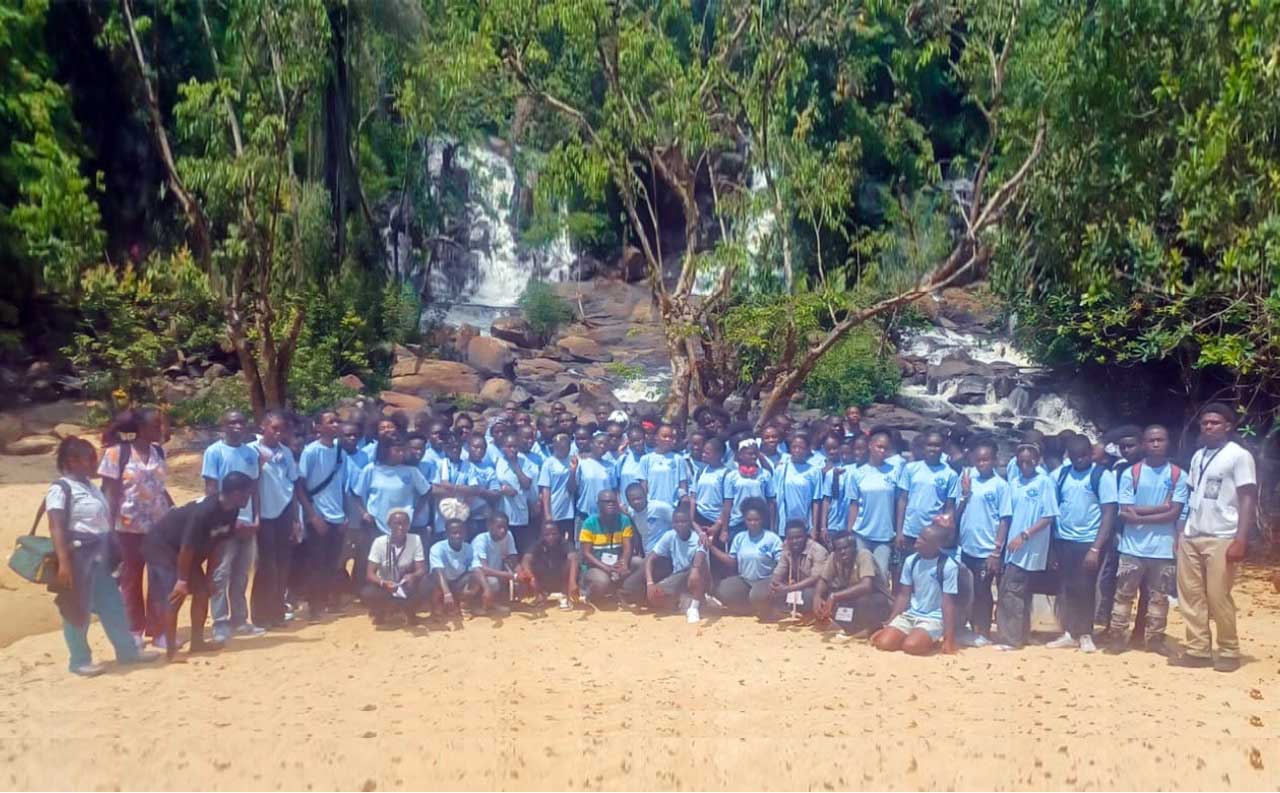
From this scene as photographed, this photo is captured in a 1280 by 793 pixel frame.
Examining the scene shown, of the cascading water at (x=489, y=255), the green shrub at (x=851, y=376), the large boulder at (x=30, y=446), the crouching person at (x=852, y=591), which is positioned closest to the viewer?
the crouching person at (x=852, y=591)

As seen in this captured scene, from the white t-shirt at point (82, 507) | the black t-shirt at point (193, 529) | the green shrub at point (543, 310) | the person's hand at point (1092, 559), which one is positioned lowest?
the person's hand at point (1092, 559)

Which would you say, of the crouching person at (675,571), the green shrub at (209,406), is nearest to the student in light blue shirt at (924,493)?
the crouching person at (675,571)

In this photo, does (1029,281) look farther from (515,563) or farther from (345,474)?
(345,474)

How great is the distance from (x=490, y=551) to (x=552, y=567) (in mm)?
702

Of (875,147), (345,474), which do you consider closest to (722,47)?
(345,474)

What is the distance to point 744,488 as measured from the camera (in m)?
9.92

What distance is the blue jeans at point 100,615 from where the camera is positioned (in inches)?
297

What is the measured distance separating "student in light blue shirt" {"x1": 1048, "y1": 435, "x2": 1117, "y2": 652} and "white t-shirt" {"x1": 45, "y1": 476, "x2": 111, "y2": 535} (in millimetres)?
6504

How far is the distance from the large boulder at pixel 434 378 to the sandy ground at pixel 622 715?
578 inches

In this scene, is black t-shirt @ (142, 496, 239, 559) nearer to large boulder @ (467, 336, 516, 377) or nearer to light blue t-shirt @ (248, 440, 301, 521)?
light blue t-shirt @ (248, 440, 301, 521)

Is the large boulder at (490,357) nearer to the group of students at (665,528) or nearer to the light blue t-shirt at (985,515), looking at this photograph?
the group of students at (665,528)

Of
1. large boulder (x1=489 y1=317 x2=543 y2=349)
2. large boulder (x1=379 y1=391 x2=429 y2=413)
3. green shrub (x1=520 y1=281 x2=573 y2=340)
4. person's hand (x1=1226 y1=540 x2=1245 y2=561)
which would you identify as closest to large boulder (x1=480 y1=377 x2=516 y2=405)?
large boulder (x1=379 y1=391 x2=429 y2=413)

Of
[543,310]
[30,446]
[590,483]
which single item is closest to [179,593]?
[590,483]

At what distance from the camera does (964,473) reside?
9648 millimetres
